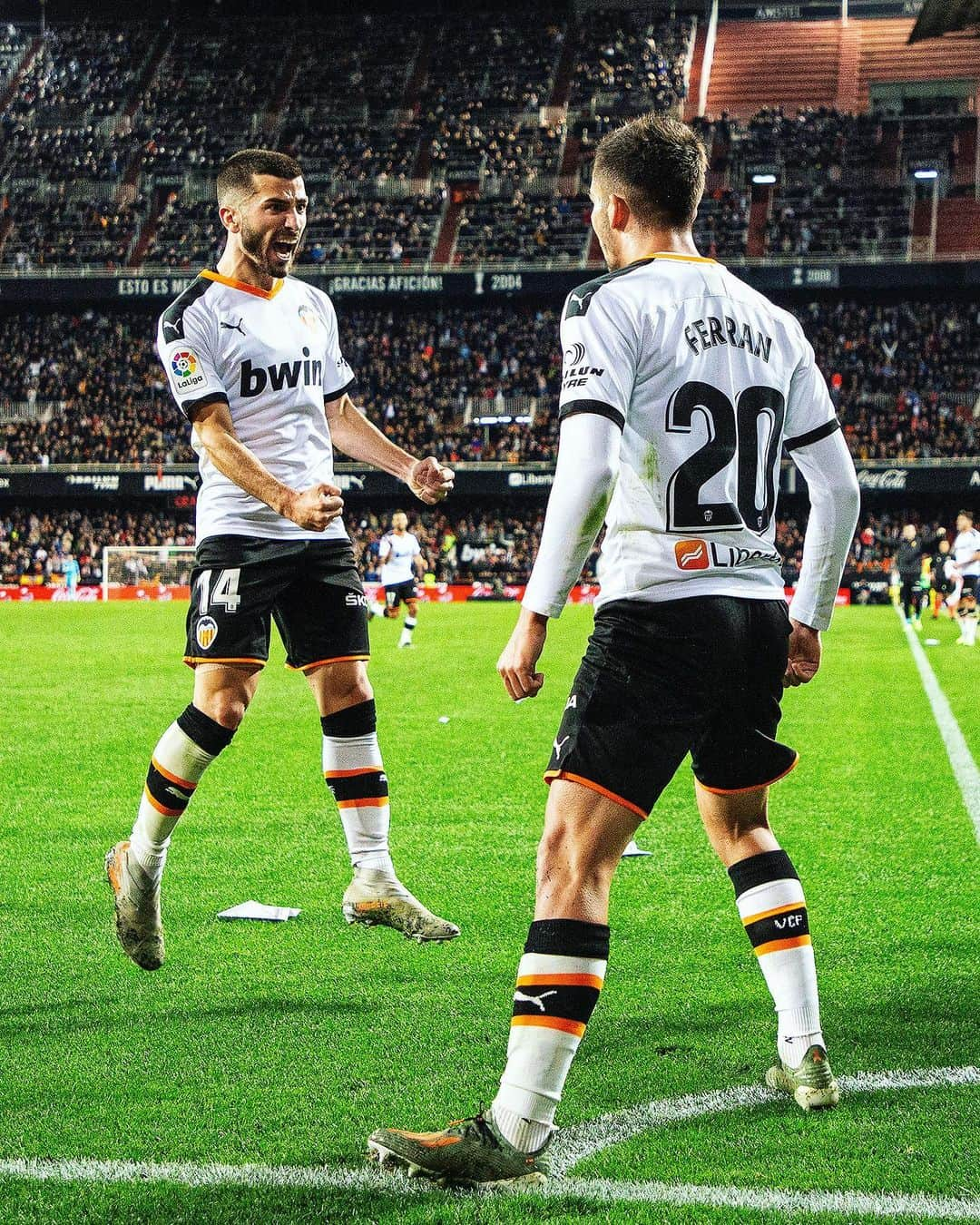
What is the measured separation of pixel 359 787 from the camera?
5.10 metres

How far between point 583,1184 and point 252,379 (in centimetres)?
313

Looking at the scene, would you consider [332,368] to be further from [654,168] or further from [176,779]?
[654,168]

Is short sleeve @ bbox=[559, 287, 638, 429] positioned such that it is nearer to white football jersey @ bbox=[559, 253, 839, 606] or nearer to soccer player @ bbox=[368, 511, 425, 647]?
white football jersey @ bbox=[559, 253, 839, 606]

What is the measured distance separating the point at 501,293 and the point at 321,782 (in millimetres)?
35974

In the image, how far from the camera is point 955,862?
6.32 m

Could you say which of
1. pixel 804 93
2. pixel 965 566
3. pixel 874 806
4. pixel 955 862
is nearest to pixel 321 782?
pixel 874 806

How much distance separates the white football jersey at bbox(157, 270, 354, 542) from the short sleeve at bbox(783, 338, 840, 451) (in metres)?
1.94

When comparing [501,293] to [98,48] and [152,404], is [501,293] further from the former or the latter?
[98,48]

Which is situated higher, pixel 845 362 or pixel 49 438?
pixel 845 362

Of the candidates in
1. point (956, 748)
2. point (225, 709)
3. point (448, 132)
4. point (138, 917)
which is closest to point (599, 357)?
point (225, 709)

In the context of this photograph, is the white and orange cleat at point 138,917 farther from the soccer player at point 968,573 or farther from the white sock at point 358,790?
the soccer player at point 968,573

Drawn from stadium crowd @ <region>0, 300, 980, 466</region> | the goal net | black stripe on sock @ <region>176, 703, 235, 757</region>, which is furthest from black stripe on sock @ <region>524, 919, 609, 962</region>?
stadium crowd @ <region>0, 300, 980, 466</region>

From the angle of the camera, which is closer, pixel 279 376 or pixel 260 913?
pixel 279 376

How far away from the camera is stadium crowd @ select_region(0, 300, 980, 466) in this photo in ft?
135
